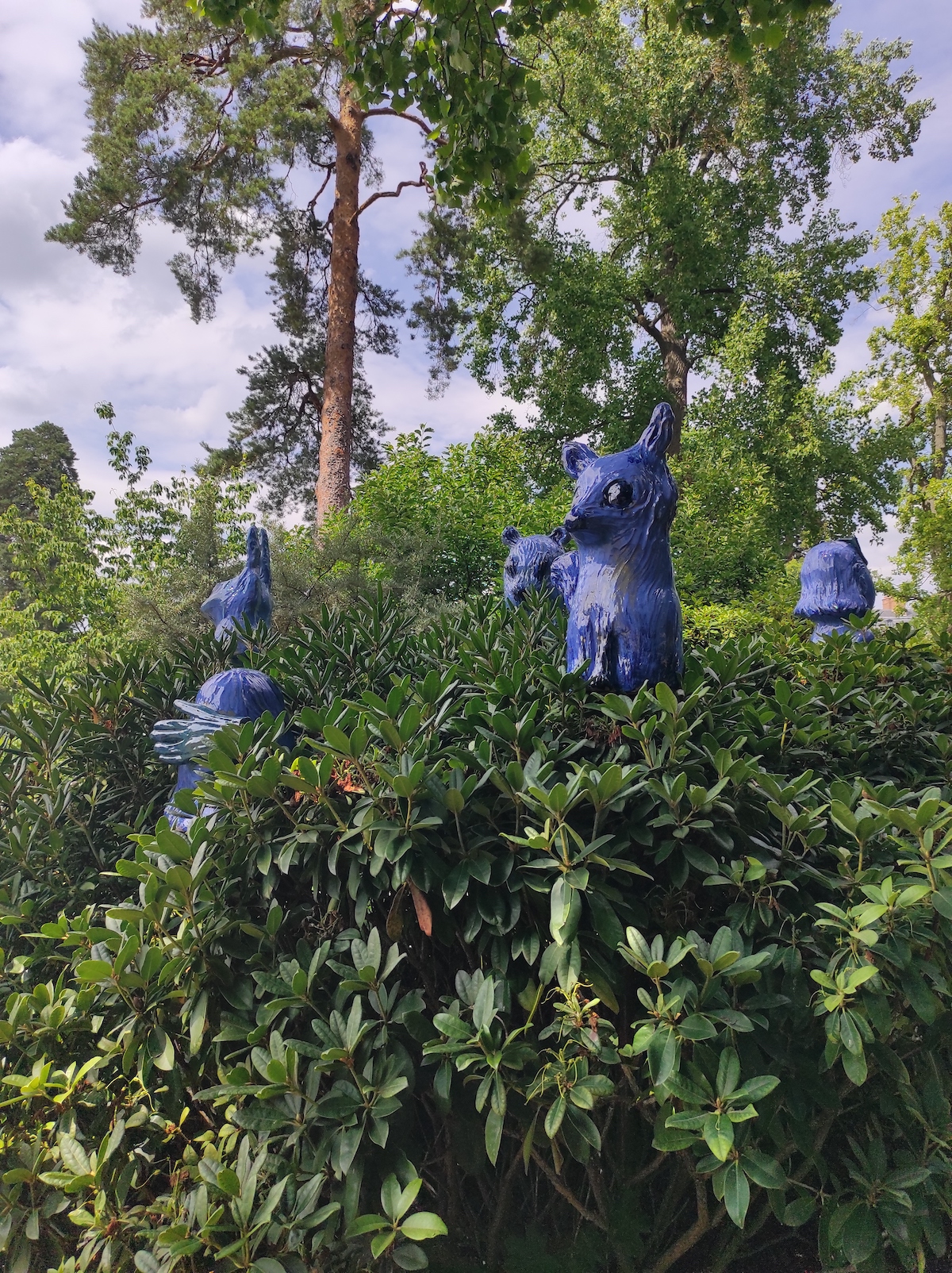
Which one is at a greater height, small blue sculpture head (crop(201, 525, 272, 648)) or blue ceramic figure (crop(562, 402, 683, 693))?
small blue sculpture head (crop(201, 525, 272, 648))

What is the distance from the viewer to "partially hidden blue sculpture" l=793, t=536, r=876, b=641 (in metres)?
5.44

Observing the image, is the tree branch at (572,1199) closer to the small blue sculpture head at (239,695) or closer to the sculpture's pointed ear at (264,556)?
the small blue sculpture head at (239,695)

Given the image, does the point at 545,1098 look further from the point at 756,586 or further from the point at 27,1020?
the point at 756,586

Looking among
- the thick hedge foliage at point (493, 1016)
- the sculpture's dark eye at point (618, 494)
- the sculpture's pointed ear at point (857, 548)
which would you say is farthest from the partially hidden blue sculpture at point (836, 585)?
the thick hedge foliage at point (493, 1016)

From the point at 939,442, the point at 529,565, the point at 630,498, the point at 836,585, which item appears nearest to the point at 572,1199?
the point at 630,498

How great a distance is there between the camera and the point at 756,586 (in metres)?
14.0

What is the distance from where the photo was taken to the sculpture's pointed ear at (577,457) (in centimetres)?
270

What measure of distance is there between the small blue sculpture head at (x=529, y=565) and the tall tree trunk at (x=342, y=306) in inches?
382

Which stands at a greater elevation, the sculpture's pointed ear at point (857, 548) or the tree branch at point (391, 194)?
the tree branch at point (391, 194)

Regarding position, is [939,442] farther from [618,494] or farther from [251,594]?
[618,494]

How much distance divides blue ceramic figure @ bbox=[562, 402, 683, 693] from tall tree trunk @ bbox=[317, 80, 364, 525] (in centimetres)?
1189

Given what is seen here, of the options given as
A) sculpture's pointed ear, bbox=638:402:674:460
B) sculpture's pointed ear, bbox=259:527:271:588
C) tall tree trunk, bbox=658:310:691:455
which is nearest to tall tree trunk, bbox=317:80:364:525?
tall tree trunk, bbox=658:310:691:455

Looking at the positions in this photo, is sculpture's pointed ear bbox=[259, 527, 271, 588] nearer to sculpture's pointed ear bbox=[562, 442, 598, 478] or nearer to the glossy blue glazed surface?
the glossy blue glazed surface

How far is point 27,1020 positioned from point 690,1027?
5.33ft
